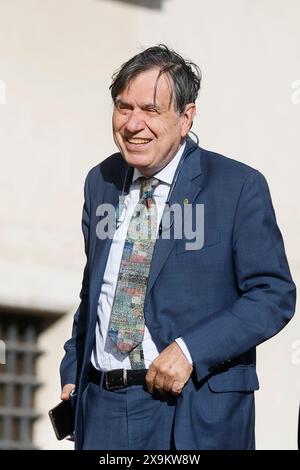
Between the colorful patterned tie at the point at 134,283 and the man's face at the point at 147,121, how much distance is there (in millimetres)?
118

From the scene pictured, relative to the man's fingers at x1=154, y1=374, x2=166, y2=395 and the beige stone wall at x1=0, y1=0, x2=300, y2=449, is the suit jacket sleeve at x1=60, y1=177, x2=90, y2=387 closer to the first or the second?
the man's fingers at x1=154, y1=374, x2=166, y2=395

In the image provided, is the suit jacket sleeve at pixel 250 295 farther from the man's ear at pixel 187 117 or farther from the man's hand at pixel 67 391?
the man's hand at pixel 67 391

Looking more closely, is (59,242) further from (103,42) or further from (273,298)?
(273,298)

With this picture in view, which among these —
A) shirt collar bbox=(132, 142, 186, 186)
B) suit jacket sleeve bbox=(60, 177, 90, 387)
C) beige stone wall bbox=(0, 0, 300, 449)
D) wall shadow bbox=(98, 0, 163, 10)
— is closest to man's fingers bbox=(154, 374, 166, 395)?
suit jacket sleeve bbox=(60, 177, 90, 387)

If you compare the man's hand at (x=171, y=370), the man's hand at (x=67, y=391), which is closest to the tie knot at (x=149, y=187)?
the man's hand at (x=171, y=370)

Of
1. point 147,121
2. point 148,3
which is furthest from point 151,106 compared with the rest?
point 148,3

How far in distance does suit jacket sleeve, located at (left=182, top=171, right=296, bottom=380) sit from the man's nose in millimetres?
325

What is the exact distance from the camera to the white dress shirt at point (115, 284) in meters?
4.22

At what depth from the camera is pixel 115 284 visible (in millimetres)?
Result: 4289

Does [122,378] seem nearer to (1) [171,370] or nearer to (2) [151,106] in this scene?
(1) [171,370]

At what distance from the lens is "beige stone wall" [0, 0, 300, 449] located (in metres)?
7.16

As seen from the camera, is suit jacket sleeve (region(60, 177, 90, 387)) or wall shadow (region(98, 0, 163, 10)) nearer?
suit jacket sleeve (region(60, 177, 90, 387))

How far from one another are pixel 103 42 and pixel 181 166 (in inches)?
124

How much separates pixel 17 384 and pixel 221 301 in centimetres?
340
